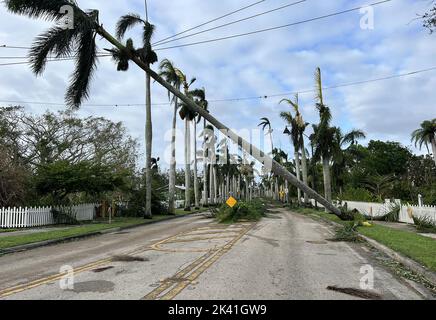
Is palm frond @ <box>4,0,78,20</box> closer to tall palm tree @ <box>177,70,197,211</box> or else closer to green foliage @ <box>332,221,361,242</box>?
Result: green foliage @ <box>332,221,361,242</box>

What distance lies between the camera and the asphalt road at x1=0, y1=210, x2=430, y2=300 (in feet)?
23.0

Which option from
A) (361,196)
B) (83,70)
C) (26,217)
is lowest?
(26,217)

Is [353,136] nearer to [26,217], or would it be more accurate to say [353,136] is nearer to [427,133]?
[427,133]

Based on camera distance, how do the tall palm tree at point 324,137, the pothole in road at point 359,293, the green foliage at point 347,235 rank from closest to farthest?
the pothole in road at point 359,293 → the green foliage at point 347,235 → the tall palm tree at point 324,137

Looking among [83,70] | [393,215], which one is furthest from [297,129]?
[83,70]

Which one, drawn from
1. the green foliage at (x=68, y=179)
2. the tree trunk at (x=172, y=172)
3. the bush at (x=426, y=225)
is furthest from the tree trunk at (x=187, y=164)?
the bush at (x=426, y=225)

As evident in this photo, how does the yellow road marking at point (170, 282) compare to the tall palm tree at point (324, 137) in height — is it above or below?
below

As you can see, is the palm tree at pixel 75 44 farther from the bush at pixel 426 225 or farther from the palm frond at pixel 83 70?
the bush at pixel 426 225

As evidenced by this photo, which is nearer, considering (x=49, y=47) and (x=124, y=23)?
(x=49, y=47)

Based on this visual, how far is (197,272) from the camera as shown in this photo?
8.70m

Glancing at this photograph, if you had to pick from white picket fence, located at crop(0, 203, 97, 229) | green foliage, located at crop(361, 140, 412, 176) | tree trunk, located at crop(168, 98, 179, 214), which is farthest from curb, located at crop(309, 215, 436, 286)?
green foliage, located at crop(361, 140, 412, 176)

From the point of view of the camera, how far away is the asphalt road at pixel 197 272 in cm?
700
